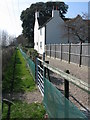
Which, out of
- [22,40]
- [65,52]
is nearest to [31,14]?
[22,40]

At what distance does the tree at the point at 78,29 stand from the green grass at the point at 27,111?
1052 inches

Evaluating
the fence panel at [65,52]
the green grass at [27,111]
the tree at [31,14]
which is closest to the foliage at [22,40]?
the tree at [31,14]

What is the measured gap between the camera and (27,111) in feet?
16.6

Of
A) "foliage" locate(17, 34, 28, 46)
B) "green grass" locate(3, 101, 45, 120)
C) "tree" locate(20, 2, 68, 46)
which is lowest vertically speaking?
"green grass" locate(3, 101, 45, 120)

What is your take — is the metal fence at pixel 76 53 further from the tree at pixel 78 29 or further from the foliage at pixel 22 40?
the foliage at pixel 22 40

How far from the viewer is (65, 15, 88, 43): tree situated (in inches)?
1246

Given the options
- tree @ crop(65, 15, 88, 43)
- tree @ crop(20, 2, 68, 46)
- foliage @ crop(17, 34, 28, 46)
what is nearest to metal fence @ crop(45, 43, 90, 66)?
tree @ crop(65, 15, 88, 43)

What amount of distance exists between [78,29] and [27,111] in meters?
28.9

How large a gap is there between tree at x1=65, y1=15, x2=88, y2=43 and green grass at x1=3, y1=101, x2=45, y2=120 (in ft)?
87.7

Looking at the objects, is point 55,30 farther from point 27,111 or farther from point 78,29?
point 27,111

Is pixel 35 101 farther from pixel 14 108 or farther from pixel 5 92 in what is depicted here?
pixel 5 92

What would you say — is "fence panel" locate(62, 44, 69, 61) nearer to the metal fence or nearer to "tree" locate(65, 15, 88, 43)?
the metal fence

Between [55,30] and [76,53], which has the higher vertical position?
[55,30]

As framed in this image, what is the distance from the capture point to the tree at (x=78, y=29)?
31.6 m
